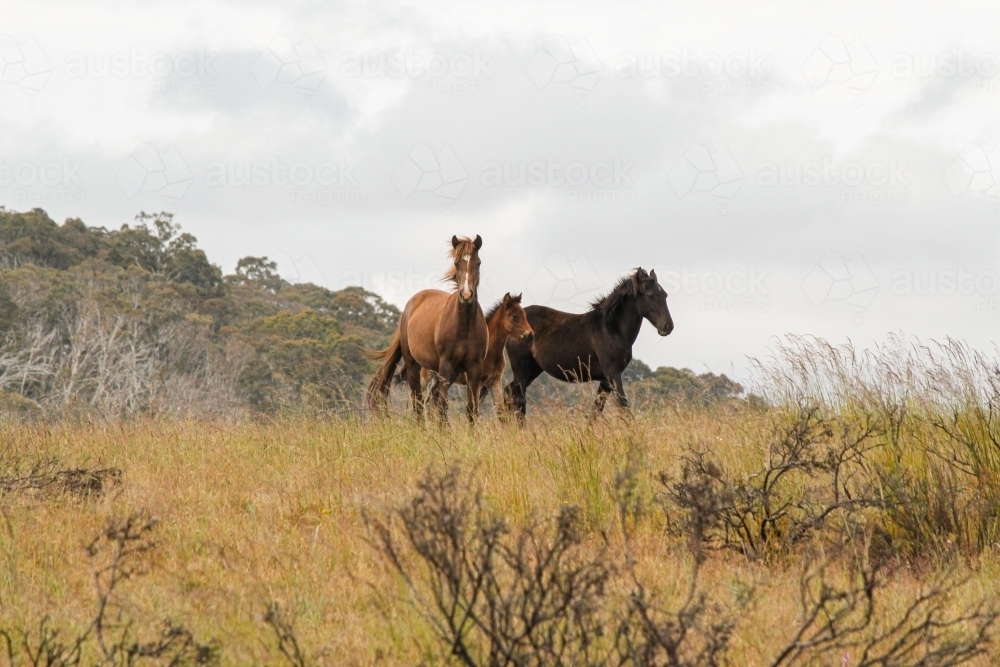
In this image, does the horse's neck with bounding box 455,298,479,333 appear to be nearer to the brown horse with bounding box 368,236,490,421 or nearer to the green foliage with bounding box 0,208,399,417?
the brown horse with bounding box 368,236,490,421

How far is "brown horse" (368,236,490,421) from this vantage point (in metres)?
10.9

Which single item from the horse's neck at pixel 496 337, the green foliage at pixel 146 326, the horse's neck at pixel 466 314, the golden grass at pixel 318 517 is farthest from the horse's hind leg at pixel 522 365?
the green foliage at pixel 146 326

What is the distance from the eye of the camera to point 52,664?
4074 mm

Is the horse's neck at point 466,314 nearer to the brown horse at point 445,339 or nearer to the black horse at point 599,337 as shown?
the brown horse at point 445,339

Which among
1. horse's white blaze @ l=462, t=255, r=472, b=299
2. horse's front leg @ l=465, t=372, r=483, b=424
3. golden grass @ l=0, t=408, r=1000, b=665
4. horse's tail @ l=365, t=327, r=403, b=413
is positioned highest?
horse's white blaze @ l=462, t=255, r=472, b=299

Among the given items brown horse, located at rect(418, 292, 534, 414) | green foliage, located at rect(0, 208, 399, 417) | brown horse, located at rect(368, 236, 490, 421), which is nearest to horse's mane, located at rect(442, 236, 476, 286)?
brown horse, located at rect(368, 236, 490, 421)

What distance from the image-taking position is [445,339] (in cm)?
1163

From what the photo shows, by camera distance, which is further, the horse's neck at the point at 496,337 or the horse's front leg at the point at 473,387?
the horse's neck at the point at 496,337

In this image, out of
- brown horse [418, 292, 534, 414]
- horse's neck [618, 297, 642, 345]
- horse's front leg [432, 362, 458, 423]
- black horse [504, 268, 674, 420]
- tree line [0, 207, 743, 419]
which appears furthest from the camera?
tree line [0, 207, 743, 419]

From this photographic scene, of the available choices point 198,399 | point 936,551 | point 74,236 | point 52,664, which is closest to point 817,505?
point 936,551

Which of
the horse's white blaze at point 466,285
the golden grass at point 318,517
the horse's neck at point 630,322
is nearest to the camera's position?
the golden grass at point 318,517

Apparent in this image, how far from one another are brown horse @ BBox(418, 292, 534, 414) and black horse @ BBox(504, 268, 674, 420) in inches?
40.2

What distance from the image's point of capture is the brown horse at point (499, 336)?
1263 centimetres

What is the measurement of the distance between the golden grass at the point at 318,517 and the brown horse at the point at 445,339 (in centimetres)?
157
